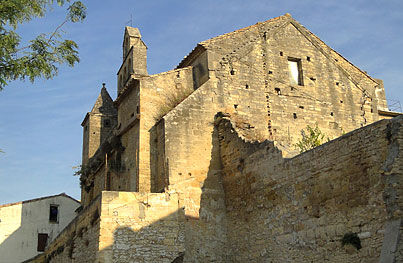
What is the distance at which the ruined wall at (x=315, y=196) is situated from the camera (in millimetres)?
10008

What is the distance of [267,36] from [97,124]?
10.4 metres

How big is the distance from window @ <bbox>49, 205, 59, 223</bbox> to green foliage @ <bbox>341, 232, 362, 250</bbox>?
17908 millimetres

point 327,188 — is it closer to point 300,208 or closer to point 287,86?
point 300,208

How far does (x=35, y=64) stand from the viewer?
11352 mm

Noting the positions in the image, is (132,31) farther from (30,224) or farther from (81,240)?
(30,224)

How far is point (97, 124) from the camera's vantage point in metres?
24.4

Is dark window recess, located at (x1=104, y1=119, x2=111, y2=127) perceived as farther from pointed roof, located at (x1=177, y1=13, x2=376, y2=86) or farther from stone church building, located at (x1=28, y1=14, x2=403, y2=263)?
pointed roof, located at (x1=177, y1=13, x2=376, y2=86)

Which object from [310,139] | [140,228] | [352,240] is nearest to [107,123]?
[310,139]

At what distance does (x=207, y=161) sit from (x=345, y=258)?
6009 millimetres

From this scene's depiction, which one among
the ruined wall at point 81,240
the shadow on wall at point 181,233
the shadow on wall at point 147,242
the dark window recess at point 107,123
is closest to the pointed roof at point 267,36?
the shadow on wall at point 181,233

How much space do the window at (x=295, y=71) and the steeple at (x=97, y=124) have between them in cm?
949

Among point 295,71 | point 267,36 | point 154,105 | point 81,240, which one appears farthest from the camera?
point 295,71

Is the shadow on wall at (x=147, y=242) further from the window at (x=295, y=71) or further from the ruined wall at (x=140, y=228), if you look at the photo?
the window at (x=295, y=71)

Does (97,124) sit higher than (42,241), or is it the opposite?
(97,124)
